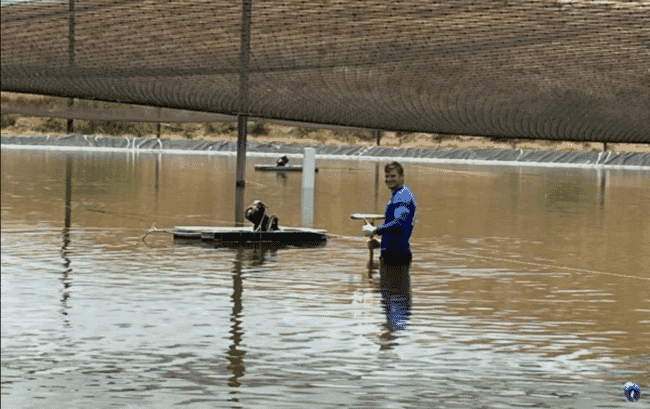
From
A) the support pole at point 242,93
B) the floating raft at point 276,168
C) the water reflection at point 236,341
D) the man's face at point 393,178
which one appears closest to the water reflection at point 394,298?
the man's face at point 393,178

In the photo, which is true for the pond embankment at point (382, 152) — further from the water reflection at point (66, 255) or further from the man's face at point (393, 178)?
the man's face at point (393, 178)

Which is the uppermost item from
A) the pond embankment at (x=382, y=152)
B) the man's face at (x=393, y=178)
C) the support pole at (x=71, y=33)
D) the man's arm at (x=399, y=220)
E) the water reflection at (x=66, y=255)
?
the support pole at (x=71, y=33)

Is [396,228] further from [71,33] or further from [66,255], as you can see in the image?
[71,33]

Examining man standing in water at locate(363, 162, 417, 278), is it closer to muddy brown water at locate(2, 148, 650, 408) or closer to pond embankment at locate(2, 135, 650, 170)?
muddy brown water at locate(2, 148, 650, 408)

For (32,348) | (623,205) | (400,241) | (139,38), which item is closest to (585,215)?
(623,205)

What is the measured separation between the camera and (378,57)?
23.0 metres

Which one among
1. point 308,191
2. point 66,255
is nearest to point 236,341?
point 66,255

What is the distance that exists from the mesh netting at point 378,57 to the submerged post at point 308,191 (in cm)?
241

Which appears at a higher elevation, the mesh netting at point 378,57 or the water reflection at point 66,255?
the mesh netting at point 378,57

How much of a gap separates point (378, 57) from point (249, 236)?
221 inches

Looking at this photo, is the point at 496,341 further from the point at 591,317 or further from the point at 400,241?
the point at 400,241

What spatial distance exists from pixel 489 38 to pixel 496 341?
11.1m

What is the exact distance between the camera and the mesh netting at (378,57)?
1967cm

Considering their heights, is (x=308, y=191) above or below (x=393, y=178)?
below
